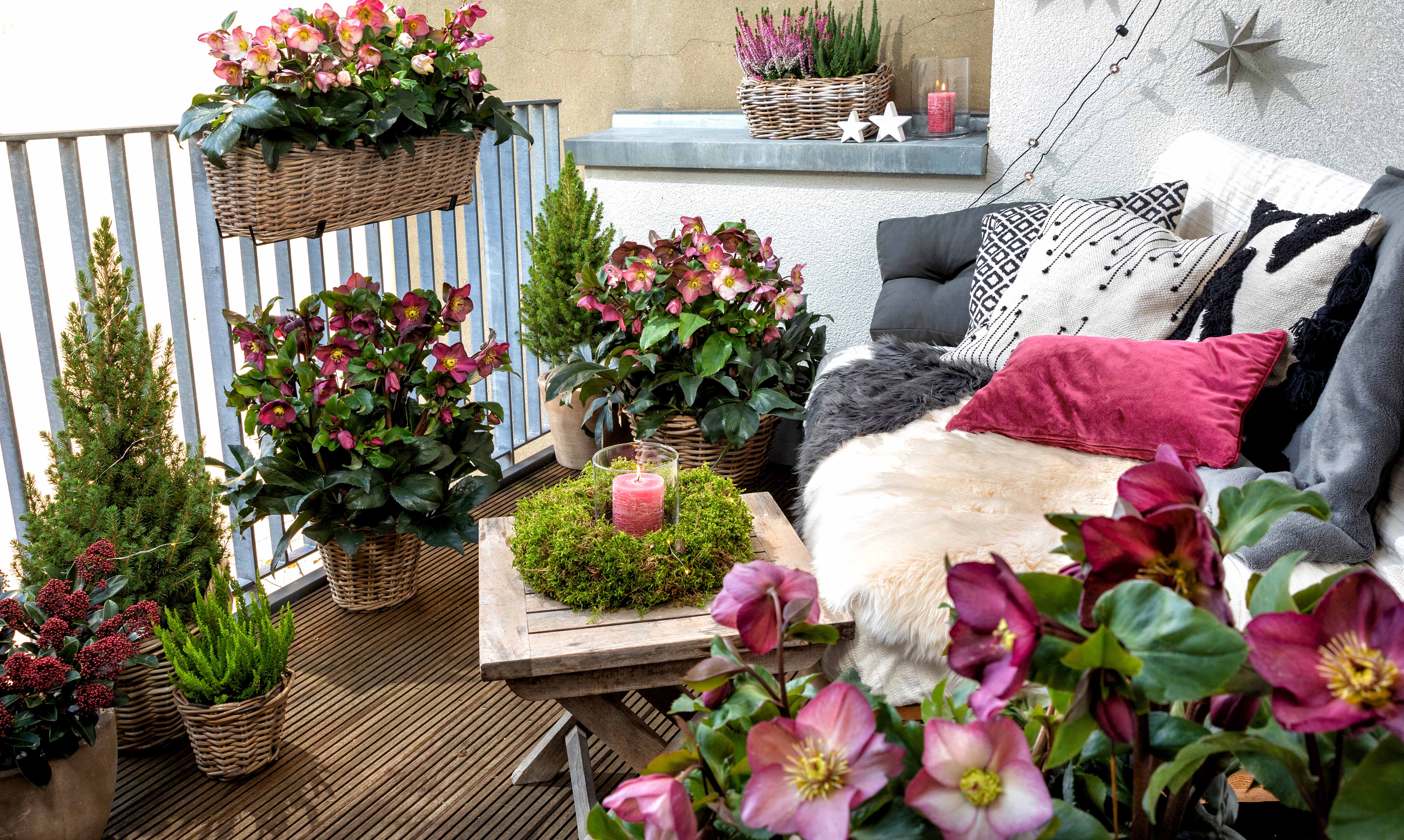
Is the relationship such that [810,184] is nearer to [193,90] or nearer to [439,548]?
[439,548]

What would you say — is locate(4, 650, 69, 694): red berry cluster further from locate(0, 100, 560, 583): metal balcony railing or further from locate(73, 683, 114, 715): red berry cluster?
locate(0, 100, 560, 583): metal balcony railing

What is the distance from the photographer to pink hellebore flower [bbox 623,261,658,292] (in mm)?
2467

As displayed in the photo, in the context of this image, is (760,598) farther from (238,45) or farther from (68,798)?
(238,45)

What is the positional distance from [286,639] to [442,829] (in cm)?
45

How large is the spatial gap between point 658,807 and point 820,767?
8 cm

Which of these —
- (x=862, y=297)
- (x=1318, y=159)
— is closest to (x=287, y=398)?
(x=862, y=297)

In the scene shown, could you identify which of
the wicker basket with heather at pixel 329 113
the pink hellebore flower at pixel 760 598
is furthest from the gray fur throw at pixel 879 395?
the pink hellebore flower at pixel 760 598

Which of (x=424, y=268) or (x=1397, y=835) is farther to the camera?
(x=424, y=268)

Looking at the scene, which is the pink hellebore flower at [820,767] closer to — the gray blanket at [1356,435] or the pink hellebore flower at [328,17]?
the gray blanket at [1356,435]

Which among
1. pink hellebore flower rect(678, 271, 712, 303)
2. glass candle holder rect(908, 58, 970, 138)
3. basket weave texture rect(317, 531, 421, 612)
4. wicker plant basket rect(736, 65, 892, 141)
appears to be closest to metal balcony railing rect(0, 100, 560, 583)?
basket weave texture rect(317, 531, 421, 612)

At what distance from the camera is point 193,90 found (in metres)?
5.20

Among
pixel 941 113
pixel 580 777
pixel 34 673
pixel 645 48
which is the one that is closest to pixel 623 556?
pixel 580 777

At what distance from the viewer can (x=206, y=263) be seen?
2.16m

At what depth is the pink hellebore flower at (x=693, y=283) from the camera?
95.0 inches
